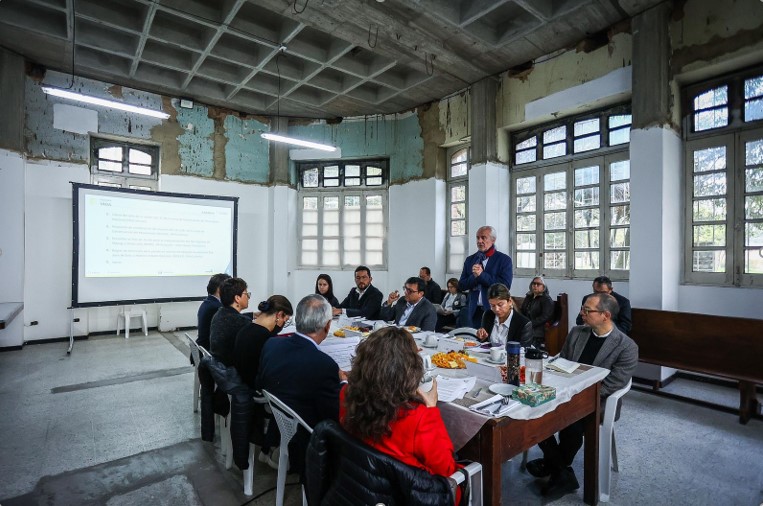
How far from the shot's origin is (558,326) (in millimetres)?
5621

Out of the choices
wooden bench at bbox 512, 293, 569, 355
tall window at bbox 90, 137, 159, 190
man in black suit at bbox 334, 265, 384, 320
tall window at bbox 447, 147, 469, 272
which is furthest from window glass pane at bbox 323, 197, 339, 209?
wooden bench at bbox 512, 293, 569, 355

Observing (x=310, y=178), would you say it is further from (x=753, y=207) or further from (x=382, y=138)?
(x=753, y=207)

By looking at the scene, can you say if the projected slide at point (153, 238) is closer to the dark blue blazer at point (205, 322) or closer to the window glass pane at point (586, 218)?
the dark blue blazer at point (205, 322)

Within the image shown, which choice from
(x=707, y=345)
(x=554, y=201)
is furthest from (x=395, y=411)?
(x=554, y=201)

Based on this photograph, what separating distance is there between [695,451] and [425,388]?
2610 millimetres

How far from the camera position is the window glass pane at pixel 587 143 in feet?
18.6

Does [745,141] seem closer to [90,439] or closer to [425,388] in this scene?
[425,388]

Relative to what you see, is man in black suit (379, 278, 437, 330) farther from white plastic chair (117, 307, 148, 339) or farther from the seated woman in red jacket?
white plastic chair (117, 307, 148, 339)

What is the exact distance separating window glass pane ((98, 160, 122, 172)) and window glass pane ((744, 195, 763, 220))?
944 cm

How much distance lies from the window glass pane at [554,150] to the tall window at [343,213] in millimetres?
3403

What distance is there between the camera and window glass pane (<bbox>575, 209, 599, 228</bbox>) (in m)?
5.69

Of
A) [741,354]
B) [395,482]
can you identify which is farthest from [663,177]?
[395,482]

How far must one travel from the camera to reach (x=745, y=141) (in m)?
4.40

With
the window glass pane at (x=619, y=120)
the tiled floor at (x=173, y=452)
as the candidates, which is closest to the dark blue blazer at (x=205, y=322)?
the tiled floor at (x=173, y=452)
